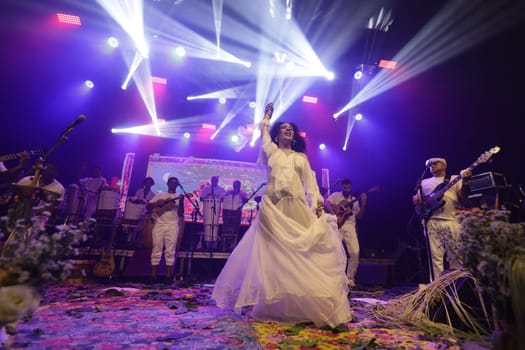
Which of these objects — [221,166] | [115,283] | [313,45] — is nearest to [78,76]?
[221,166]

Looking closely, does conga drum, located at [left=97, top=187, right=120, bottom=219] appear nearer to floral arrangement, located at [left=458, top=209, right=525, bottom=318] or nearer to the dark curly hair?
the dark curly hair

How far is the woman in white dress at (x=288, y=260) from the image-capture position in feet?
9.58

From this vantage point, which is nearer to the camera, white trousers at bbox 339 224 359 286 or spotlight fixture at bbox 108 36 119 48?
white trousers at bbox 339 224 359 286

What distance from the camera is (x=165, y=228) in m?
6.40

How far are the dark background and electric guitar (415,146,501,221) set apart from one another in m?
2.99

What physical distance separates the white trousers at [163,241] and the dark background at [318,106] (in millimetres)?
4337

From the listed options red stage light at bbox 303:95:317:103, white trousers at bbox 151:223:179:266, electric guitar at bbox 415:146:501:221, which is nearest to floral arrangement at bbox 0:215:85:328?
white trousers at bbox 151:223:179:266

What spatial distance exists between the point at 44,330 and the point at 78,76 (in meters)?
8.92

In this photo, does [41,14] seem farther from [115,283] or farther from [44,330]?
[44,330]

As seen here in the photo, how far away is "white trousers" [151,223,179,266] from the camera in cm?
636

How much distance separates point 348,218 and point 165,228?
4.43 meters

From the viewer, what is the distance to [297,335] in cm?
266

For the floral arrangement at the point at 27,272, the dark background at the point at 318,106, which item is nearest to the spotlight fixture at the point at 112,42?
the dark background at the point at 318,106

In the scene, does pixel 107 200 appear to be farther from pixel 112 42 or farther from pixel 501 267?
pixel 501 267
